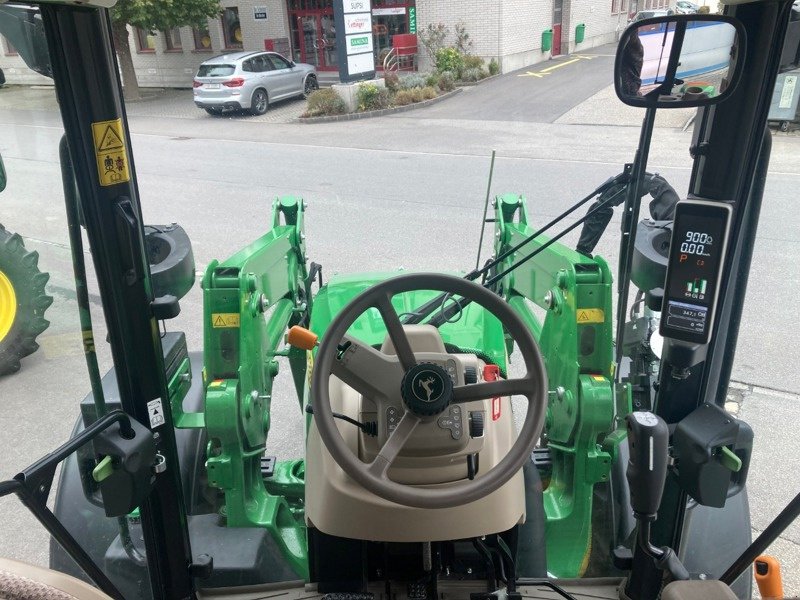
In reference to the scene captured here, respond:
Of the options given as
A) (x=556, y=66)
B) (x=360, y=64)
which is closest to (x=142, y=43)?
(x=360, y=64)

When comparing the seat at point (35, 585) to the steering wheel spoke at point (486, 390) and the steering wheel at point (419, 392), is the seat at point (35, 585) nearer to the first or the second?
the steering wheel at point (419, 392)

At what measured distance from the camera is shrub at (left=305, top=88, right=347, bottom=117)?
17062 mm

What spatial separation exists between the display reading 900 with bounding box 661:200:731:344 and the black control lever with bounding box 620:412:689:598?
1.02ft

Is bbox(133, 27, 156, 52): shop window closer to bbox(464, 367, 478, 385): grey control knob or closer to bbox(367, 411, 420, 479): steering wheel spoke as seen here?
bbox(464, 367, 478, 385): grey control knob

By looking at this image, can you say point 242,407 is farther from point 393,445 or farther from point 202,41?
point 202,41

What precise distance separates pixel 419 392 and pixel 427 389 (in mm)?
22

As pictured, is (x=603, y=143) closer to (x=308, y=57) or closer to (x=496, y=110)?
(x=496, y=110)

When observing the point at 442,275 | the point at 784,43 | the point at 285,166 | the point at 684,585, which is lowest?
the point at 285,166

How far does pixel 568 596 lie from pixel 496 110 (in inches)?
616

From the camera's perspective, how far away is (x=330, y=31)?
22797 mm

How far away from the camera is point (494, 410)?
7.29 feet

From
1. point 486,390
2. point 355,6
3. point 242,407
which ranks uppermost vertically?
point 355,6

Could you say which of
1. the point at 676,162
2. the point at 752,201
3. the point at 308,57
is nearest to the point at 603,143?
the point at 676,162

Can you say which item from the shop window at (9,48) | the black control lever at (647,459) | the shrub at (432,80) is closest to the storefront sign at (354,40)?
the shrub at (432,80)
